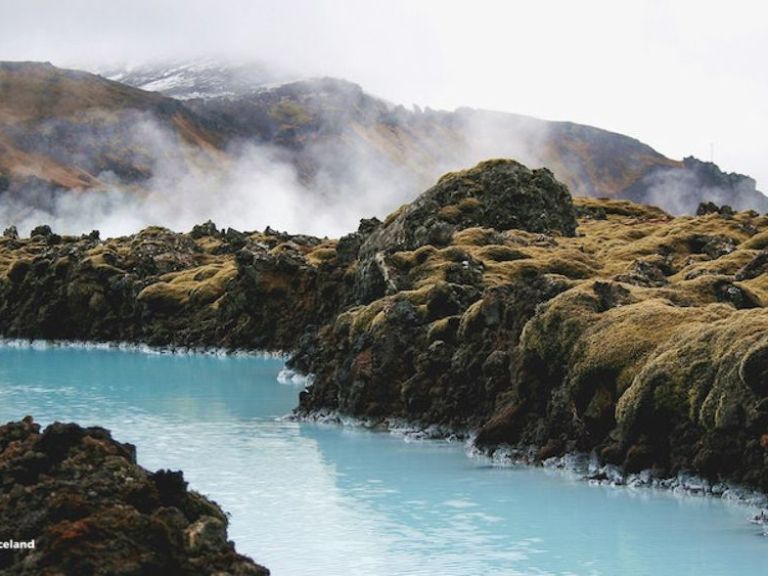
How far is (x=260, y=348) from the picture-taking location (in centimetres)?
12506

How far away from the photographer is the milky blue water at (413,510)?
32.0 metres

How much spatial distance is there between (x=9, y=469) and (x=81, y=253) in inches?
5574

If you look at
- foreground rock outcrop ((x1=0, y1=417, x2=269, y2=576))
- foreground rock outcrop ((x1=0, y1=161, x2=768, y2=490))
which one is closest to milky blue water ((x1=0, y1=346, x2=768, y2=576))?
foreground rock outcrop ((x1=0, y1=161, x2=768, y2=490))

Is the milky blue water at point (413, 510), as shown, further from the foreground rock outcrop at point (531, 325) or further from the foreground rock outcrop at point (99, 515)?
the foreground rock outcrop at point (99, 515)

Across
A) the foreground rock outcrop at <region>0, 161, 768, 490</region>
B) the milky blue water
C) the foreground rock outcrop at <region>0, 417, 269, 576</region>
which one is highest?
the foreground rock outcrop at <region>0, 161, 768, 490</region>

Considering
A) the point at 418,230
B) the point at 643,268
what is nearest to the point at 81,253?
the point at 418,230

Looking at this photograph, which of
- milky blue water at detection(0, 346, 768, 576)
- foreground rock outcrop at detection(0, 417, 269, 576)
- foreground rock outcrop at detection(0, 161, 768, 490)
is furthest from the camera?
foreground rock outcrop at detection(0, 161, 768, 490)

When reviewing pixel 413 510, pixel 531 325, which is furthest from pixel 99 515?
pixel 531 325

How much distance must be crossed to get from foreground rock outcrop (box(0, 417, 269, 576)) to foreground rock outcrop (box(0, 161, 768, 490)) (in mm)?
22057

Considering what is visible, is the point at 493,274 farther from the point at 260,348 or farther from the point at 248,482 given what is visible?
the point at 260,348

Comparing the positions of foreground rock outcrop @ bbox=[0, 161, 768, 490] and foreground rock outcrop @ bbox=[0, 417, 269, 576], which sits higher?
foreground rock outcrop @ bbox=[0, 161, 768, 490]

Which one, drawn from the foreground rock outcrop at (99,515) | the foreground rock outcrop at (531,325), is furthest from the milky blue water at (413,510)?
the foreground rock outcrop at (99,515)

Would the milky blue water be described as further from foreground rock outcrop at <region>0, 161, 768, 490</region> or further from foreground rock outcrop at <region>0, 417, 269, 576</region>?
foreground rock outcrop at <region>0, 417, 269, 576</region>

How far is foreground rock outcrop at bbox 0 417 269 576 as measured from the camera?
18.5 metres
